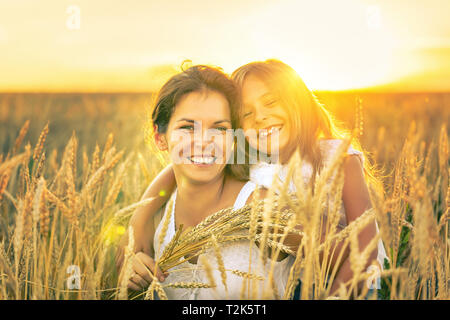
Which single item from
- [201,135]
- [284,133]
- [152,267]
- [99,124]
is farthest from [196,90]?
[99,124]

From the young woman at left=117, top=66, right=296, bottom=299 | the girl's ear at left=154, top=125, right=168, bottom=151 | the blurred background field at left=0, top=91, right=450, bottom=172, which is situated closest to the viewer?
the young woman at left=117, top=66, right=296, bottom=299

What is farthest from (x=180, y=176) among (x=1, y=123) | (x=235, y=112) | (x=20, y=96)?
(x=20, y=96)

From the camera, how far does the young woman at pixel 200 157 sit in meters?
1.50

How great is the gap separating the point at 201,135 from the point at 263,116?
0.38m

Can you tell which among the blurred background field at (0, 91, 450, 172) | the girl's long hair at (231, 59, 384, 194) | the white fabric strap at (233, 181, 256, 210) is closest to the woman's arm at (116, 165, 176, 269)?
the white fabric strap at (233, 181, 256, 210)

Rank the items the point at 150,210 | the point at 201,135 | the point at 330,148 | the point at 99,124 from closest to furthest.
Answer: the point at 201,135 < the point at 150,210 < the point at 330,148 < the point at 99,124

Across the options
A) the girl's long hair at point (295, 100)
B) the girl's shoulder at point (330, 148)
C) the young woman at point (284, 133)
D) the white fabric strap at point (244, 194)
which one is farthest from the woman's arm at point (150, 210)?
the girl's shoulder at point (330, 148)

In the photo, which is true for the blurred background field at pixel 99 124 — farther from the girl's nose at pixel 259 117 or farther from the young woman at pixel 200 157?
the young woman at pixel 200 157

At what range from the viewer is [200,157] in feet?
4.96

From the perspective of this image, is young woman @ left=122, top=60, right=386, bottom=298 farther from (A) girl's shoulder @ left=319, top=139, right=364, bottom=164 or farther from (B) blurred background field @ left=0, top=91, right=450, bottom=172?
(B) blurred background field @ left=0, top=91, right=450, bottom=172

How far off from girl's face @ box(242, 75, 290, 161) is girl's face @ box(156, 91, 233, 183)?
18 cm

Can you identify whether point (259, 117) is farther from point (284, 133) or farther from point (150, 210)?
point (150, 210)

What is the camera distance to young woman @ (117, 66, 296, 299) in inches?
58.9
